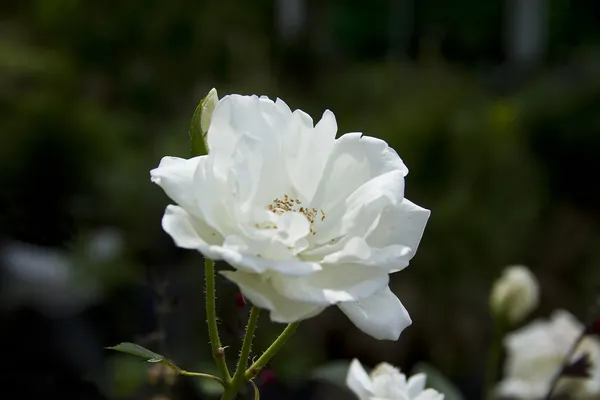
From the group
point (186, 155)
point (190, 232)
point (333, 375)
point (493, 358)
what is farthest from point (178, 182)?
point (186, 155)

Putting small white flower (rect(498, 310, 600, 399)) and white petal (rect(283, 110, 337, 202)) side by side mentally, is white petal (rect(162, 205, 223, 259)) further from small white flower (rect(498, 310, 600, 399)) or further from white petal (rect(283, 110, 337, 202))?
small white flower (rect(498, 310, 600, 399))

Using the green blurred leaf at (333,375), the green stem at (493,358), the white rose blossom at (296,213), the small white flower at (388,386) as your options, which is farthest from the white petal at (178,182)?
the green stem at (493,358)

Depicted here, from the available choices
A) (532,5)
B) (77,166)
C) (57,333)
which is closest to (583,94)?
(532,5)

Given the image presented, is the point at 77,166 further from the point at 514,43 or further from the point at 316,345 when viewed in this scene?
the point at 514,43

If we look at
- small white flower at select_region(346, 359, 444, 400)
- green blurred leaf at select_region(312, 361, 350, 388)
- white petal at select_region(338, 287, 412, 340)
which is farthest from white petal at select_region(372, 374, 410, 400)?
green blurred leaf at select_region(312, 361, 350, 388)

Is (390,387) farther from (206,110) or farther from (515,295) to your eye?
(515,295)

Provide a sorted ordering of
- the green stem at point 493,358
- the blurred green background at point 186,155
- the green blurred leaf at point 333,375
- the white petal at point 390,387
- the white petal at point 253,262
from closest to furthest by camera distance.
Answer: the white petal at point 253,262
the white petal at point 390,387
the green blurred leaf at point 333,375
the green stem at point 493,358
the blurred green background at point 186,155

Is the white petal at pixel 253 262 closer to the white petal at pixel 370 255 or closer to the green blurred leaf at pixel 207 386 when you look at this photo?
the white petal at pixel 370 255
